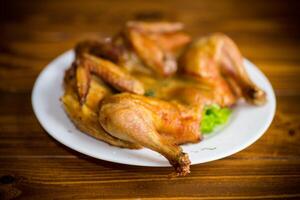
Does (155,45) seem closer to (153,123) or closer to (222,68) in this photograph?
(222,68)

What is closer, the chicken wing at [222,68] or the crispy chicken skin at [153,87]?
the crispy chicken skin at [153,87]

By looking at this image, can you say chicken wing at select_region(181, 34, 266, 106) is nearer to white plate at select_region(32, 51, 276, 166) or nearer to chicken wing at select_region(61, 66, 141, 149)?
white plate at select_region(32, 51, 276, 166)

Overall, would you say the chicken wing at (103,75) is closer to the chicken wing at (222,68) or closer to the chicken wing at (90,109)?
the chicken wing at (90,109)

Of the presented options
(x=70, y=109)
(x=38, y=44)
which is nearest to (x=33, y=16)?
(x=38, y=44)

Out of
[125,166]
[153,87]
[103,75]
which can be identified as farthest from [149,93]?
[125,166]

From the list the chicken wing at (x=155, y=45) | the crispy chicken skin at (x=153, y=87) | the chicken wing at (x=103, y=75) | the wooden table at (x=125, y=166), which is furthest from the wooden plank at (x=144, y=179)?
the chicken wing at (x=155, y=45)

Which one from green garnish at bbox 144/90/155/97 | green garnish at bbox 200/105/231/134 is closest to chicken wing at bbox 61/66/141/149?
green garnish at bbox 144/90/155/97

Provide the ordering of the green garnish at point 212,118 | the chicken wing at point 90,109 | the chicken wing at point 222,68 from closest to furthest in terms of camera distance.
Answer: the chicken wing at point 90,109
the green garnish at point 212,118
the chicken wing at point 222,68
